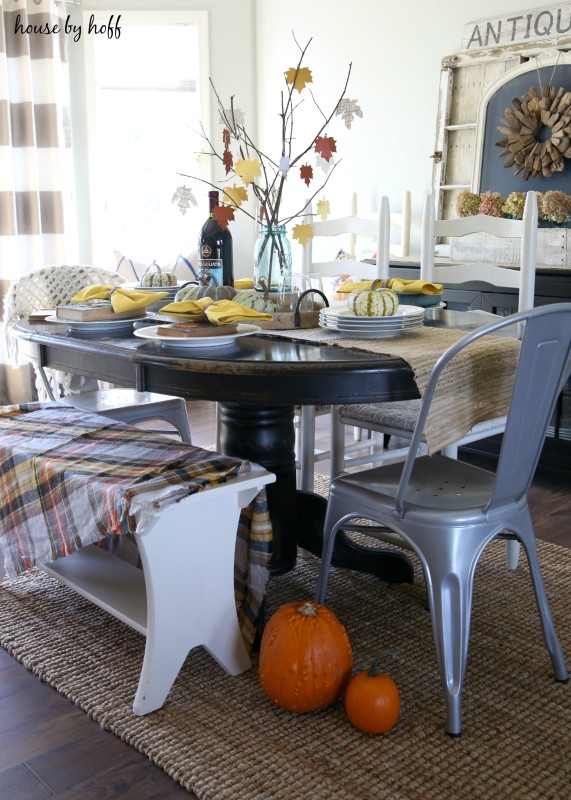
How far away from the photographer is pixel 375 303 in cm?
185

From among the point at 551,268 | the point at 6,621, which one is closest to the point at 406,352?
the point at 6,621

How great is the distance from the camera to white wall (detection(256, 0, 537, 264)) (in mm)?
3858

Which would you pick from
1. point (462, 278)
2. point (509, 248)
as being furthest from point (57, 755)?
point (509, 248)

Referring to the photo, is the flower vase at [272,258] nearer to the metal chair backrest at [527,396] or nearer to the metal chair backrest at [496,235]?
the metal chair backrest at [496,235]

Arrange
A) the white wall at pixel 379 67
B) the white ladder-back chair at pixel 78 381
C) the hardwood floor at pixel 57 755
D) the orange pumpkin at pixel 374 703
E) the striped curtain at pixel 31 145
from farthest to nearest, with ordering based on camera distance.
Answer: the striped curtain at pixel 31 145
the white wall at pixel 379 67
the white ladder-back chair at pixel 78 381
the orange pumpkin at pixel 374 703
the hardwood floor at pixel 57 755

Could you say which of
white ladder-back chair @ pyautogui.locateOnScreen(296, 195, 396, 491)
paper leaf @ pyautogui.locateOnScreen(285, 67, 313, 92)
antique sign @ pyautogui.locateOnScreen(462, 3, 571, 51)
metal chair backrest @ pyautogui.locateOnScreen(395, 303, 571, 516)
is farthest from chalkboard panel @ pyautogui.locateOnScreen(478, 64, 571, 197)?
metal chair backrest @ pyautogui.locateOnScreen(395, 303, 571, 516)

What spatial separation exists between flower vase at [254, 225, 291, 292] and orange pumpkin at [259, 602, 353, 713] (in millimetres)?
860

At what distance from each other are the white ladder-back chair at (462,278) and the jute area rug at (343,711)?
0.41m

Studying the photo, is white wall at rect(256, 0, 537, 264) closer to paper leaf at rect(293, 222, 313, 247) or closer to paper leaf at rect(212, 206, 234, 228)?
paper leaf at rect(293, 222, 313, 247)

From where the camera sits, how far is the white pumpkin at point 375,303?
1851 mm

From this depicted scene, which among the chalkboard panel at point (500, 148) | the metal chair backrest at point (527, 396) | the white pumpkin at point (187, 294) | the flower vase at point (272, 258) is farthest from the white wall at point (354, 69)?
the metal chair backrest at point (527, 396)

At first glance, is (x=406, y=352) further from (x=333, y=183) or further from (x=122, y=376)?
(x=333, y=183)

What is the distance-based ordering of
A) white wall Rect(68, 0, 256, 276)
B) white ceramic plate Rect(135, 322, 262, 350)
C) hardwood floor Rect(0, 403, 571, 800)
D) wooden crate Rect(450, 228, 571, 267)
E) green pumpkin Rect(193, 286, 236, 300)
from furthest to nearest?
white wall Rect(68, 0, 256, 276), wooden crate Rect(450, 228, 571, 267), green pumpkin Rect(193, 286, 236, 300), white ceramic plate Rect(135, 322, 262, 350), hardwood floor Rect(0, 403, 571, 800)

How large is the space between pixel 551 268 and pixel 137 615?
1.98 m
